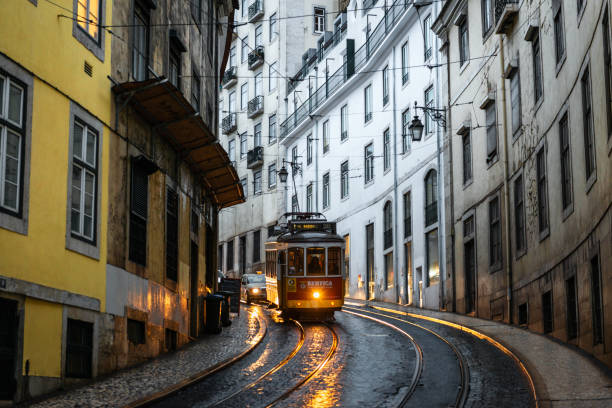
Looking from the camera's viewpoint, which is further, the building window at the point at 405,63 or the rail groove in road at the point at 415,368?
the building window at the point at 405,63

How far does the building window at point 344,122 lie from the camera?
4350 cm

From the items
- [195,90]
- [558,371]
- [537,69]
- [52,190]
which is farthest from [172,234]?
[537,69]

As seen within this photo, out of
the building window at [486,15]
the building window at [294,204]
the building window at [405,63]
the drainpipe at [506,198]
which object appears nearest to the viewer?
the drainpipe at [506,198]

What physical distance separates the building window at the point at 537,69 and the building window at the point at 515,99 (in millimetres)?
1400

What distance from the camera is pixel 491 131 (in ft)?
83.9

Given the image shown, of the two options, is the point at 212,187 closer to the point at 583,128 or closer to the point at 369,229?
the point at 583,128

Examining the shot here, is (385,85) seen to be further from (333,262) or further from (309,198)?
(333,262)

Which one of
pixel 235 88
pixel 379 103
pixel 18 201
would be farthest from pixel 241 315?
pixel 235 88

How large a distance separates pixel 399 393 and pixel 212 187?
13.0 metres

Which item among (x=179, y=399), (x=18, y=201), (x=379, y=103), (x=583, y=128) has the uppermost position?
(x=379, y=103)

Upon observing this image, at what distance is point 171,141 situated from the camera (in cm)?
1892

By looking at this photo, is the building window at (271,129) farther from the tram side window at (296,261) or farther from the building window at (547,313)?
the building window at (547,313)

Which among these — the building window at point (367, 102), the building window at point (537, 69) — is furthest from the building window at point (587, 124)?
the building window at point (367, 102)

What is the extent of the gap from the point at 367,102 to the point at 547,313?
22.0 metres
